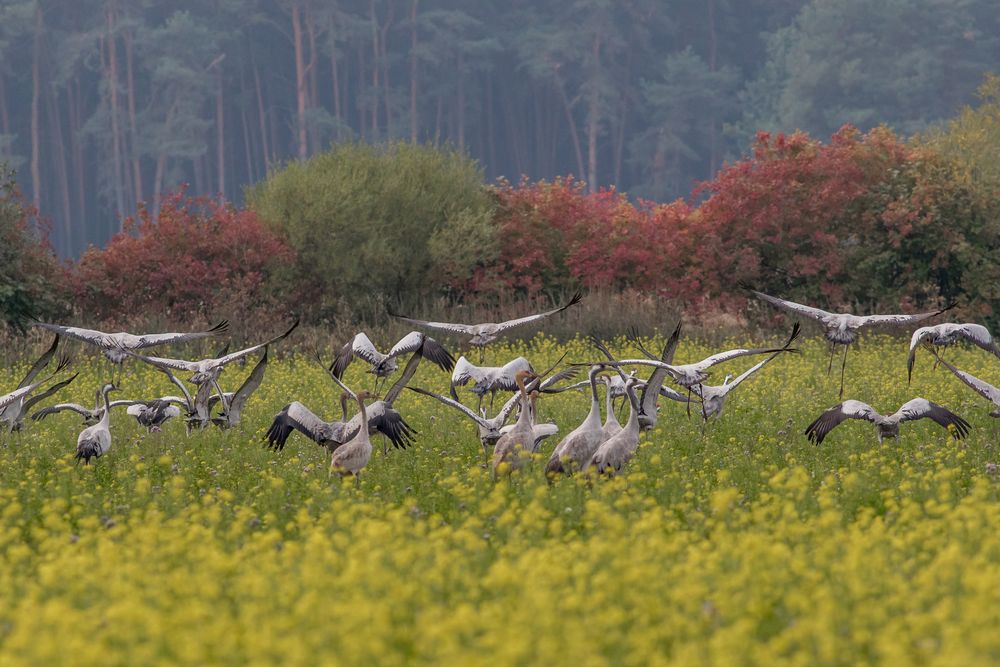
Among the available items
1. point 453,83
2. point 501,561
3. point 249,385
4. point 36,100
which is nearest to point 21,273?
point 249,385

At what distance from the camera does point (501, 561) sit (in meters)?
7.07

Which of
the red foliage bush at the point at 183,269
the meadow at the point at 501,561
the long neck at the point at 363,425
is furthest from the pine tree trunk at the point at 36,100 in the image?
the long neck at the point at 363,425

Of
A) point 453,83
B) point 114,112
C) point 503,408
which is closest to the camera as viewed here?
point 503,408

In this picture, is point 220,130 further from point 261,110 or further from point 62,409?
point 62,409

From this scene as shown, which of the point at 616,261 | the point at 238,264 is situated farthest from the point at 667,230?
the point at 238,264

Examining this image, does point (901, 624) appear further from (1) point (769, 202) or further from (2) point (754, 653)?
Answer: (1) point (769, 202)

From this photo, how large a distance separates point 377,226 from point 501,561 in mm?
21597

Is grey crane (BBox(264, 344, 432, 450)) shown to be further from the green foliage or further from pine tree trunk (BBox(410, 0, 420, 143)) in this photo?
pine tree trunk (BBox(410, 0, 420, 143))

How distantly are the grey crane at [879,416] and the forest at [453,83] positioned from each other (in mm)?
54469

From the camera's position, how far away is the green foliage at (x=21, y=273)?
2542 centimetres

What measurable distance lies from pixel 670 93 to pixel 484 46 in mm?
10302

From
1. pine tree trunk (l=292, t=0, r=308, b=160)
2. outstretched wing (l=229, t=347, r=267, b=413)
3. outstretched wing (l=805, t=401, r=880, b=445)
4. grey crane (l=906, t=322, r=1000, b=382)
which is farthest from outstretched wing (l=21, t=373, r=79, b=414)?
pine tree trunk (l=292, t=0, r=308, b=160)

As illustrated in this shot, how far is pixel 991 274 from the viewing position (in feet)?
88.2

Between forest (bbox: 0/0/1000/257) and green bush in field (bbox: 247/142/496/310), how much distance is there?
38817 mm
